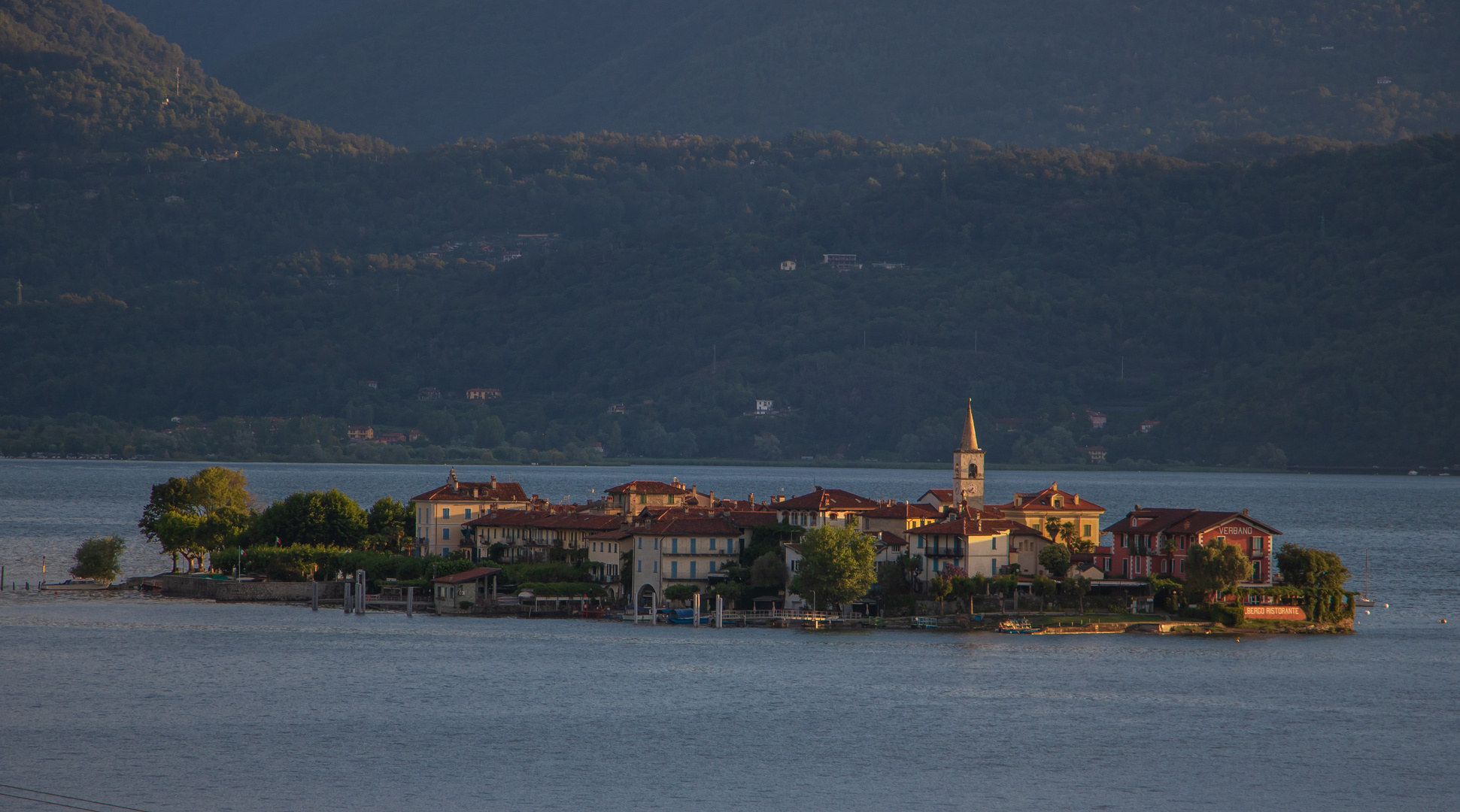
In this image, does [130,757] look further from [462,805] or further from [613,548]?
[613,548]

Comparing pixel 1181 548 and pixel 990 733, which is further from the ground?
pixel 1181 548

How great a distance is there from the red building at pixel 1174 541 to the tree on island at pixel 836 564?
42.0ft

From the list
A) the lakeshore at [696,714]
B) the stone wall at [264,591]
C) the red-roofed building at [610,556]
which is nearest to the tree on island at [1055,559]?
the lakeshore at [696,714]

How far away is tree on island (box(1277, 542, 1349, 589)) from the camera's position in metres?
88.2

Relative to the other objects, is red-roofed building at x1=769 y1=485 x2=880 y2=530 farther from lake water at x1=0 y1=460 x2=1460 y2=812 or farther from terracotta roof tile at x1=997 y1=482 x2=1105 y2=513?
terracotta roof tile at x1=997 y1=482 x2=1105 y2=513

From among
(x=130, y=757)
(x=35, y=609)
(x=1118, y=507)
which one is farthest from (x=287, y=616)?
(x=1118, y=507)

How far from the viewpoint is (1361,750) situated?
6150cm

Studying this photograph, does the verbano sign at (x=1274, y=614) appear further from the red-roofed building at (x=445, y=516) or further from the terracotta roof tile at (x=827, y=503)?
the red-roofed building at (x=445, y=516)

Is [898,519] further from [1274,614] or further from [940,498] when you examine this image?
[1274,614]

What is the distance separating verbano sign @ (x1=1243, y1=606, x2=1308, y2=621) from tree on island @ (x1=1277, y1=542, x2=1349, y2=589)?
4.33 ft

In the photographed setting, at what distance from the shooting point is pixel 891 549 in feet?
290

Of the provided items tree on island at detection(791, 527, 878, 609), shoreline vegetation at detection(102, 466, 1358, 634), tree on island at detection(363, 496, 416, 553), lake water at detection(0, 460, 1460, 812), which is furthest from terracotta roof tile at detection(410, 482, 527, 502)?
tree on island at detection(791, 527, 878, 609)

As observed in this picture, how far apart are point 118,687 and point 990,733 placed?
32802 millimetres

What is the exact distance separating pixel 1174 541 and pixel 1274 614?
615 centimetres
